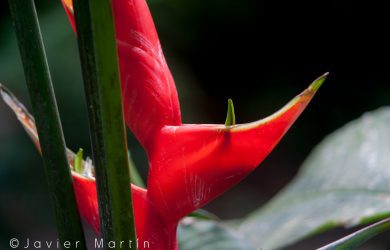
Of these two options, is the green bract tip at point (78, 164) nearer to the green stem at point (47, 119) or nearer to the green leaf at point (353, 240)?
the green stem at point (47, 119)

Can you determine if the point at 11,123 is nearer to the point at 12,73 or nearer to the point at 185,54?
the point at 12,73

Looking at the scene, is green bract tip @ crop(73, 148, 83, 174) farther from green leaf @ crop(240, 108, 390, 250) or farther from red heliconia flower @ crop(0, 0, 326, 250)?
green leaf @ crop(240, 108, 390, 250)

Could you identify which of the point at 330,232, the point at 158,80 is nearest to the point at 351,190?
the point at 158,80

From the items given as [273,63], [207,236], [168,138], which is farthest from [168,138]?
[273,63]

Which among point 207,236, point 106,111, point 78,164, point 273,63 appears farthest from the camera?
point 273,63

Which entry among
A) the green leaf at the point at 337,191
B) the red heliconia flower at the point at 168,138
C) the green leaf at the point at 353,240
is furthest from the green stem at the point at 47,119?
the green leaf at the point at 337,191

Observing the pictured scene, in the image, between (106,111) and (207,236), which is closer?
(106,111)

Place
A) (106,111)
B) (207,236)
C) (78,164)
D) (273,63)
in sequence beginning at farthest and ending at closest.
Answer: (273,63)
(207,236)
(78,164)
(106,111)

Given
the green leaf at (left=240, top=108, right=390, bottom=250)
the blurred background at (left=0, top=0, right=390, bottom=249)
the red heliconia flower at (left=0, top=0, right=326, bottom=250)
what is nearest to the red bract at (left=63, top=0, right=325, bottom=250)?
the red heliconia flower at (left=0, top=0, right=326, bottom=250)

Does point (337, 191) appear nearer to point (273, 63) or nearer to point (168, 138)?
point (168, 138)
